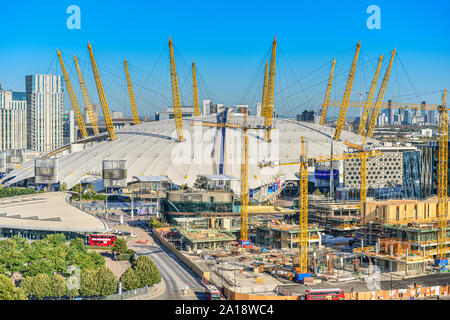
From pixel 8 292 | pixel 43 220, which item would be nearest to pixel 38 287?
pixel 8 292

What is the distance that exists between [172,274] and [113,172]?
30.9 m

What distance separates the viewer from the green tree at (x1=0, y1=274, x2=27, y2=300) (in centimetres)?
2468

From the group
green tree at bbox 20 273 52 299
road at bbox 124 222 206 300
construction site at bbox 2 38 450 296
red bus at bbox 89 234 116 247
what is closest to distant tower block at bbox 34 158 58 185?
construction site at bbox 2 38 450 296

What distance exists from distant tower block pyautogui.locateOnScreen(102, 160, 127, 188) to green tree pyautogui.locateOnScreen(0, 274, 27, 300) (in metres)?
37.2

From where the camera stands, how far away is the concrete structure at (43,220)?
43406mm

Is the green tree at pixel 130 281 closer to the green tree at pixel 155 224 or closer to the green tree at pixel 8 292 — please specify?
the green tree at pixel 8 292

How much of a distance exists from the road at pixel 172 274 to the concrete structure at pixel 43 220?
3904mm

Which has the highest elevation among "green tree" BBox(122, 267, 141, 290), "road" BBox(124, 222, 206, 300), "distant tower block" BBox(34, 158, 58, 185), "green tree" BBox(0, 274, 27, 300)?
"distant tower block" BBox(34, 158, 58, 185)

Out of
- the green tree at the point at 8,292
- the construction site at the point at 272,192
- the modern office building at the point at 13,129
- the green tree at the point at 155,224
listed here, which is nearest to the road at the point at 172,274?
the construction site at the point at 272,192

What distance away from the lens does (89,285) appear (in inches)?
1077

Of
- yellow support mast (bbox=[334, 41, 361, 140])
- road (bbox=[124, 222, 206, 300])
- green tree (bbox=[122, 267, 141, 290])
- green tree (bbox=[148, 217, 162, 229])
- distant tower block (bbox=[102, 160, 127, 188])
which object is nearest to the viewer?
green tree (bbox=[122, 267, 141, 290])

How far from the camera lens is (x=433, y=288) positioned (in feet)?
95.0

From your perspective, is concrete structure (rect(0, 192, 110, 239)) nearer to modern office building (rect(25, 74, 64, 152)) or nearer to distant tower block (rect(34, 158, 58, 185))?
distant tower block (rect(34, 158, 58, 185))

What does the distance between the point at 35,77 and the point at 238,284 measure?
148 m
